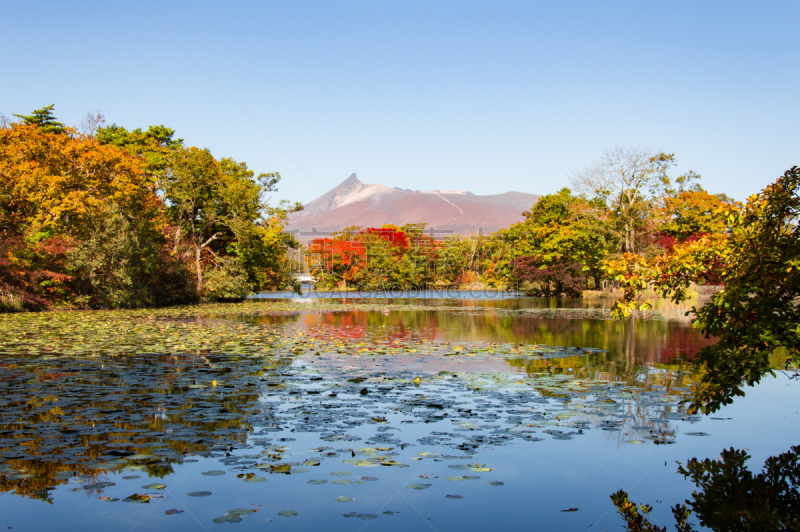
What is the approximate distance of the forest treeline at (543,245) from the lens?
44.9 meters

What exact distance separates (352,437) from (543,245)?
46.1m

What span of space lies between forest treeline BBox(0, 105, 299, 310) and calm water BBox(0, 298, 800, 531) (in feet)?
51.5

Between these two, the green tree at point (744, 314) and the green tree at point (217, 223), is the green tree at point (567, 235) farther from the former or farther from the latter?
the green tree at point (744, 314)

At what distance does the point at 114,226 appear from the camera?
28438mm

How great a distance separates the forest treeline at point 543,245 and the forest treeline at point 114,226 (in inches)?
908

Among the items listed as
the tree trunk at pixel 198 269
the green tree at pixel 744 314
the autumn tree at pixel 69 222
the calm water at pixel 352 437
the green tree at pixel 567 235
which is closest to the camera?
the calm water at pixel 352 437

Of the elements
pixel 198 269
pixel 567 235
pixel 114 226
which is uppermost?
pixel 567 235

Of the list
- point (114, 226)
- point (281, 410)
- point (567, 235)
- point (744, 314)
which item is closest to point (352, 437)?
point (281, 410)

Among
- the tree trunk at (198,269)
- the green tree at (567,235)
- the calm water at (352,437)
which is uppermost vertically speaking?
the green tree at (567,235)

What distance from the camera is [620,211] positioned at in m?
45.9

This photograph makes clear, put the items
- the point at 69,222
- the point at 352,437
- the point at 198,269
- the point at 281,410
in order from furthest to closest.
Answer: the point at 198,269 → the point at 69,222 → the point at 281,410 → the point at 352,437

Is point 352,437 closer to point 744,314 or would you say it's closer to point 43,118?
point 744,314

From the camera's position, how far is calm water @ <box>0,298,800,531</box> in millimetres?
4344

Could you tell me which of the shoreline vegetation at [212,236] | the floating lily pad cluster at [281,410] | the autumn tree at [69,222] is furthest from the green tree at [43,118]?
the floating lily pad cluster at [281,410]
